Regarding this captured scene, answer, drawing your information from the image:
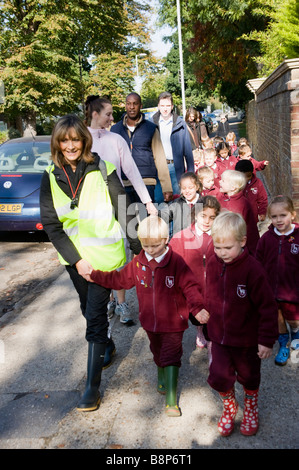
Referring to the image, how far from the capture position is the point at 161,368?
3475 mm

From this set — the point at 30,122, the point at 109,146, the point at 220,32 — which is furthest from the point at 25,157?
the point at 220,32

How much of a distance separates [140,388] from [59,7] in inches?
876

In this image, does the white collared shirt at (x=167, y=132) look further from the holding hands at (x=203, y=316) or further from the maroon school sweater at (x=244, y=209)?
the holding hands at (x=203, y=316)

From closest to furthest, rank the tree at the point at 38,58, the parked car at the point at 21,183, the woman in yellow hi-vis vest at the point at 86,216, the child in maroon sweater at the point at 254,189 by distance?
the woman in yellow hi-vis vest at the point at 86,216
the child in maroon sweater at the point at 254,189
the parked car at the point at 21,183
the tree at the point at 38,58

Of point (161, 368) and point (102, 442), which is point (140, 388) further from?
point (102, 442)

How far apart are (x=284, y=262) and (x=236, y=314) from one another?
39.0 inches

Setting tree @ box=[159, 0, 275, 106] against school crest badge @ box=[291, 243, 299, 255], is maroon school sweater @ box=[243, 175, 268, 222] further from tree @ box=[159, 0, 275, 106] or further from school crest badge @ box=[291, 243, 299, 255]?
tree @ box=[159, 0, 275, 106]

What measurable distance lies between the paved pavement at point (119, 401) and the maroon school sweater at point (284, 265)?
54 cm

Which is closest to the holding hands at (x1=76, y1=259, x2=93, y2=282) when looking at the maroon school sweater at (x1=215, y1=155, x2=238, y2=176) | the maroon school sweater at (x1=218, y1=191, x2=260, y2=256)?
the maroon school sweater at (x1=218, y1=191, x2=260, y2=256)

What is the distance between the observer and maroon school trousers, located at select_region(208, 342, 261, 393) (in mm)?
2949

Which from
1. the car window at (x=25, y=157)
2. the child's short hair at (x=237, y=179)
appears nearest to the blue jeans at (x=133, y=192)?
the child's short hair at (x=237, y=179)

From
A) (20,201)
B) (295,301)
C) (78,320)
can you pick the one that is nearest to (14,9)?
(20,201)

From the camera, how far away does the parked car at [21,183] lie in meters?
7.82

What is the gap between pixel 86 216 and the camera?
3246mm
